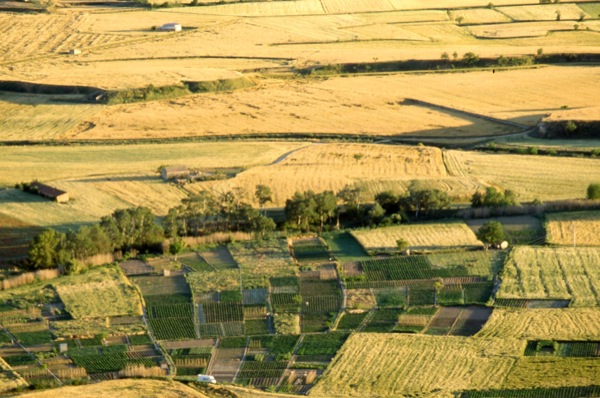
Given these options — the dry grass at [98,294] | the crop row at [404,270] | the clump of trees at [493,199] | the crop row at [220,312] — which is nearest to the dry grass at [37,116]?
the dry grass at [98,294]

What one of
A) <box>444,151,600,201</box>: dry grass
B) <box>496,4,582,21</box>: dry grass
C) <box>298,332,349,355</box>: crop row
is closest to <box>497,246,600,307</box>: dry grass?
<box>298,332,349,355</box>: crop row

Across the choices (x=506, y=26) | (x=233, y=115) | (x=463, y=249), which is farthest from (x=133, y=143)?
(x=506, y=26)

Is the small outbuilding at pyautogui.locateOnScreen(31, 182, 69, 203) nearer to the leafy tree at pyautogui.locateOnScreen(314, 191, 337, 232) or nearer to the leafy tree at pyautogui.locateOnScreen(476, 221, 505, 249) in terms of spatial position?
the leafy tree at pyautogui.locateOnScreen(314, 191, 337, 232)

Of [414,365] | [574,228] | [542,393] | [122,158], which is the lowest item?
[122,158]

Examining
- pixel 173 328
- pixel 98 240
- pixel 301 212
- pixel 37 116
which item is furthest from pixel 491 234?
pixel 37 116

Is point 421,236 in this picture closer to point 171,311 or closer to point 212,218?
point 212,218

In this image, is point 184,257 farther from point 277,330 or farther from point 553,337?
point 553,337

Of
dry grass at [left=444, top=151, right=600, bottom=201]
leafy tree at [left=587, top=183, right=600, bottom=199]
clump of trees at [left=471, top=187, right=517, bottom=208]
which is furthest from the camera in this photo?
dry grass at [left=444, top=151, right=600, bottom=201]
